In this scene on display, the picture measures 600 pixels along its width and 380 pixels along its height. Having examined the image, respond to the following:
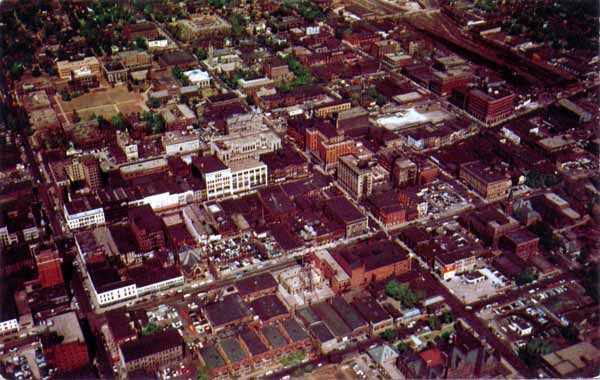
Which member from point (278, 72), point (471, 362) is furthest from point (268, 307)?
point (278, 72)

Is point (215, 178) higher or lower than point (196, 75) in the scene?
higher

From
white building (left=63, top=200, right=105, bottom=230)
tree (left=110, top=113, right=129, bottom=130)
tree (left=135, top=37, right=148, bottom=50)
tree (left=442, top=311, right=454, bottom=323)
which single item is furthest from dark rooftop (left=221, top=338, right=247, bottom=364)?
tree (left=135, top=37, right=148, bottom=50)

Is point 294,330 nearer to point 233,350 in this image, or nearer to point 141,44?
point 233,350

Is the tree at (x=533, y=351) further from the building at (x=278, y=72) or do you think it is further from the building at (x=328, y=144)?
the building at (x=278, y=72)

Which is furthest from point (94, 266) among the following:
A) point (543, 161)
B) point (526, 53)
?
point (526, 53)

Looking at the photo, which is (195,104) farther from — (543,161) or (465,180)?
(543,161)

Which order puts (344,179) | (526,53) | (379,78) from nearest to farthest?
(344,179), (379,78), (526,53)

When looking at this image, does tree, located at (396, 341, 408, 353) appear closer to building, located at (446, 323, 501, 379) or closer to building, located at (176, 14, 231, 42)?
building, located at (446, 323, 501, 379)
